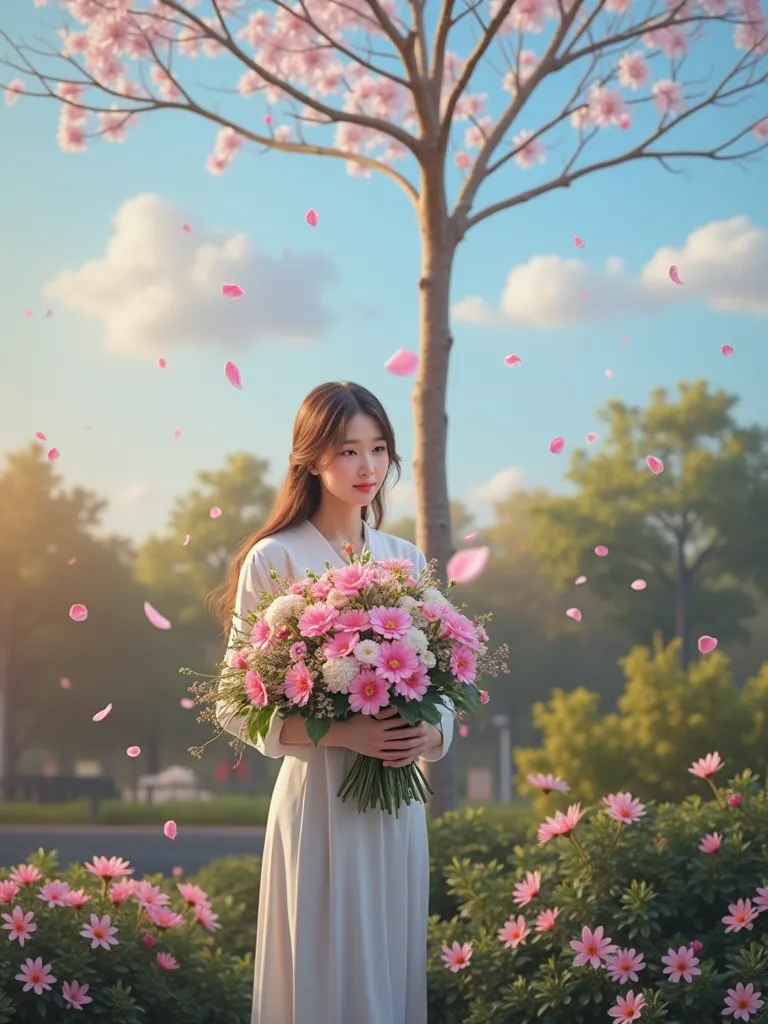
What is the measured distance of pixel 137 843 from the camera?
595 inches

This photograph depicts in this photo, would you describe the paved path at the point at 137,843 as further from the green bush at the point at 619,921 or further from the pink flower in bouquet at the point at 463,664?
the pink flower in bouquet at the point at 463,664

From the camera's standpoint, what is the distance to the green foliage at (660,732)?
39.1ft

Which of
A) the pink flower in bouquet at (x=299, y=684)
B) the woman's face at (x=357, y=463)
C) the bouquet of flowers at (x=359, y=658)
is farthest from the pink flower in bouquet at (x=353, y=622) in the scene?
the woman's face at (x=357, y=463)

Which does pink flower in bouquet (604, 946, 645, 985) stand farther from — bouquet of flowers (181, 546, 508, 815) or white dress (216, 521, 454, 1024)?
bouquet of flowers (181, 546, 508, 815)

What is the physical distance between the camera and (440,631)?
2.86 m

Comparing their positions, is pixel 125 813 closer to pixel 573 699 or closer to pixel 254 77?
pixel 573 699

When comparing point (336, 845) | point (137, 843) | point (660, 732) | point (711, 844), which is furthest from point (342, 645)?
point (137, 843)

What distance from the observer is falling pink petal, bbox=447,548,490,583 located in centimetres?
437

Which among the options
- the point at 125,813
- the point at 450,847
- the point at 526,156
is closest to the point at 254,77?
the point at 526,156

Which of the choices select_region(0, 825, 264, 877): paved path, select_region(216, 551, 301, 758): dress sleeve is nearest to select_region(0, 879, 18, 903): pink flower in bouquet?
select_region(216, 551, 301, 758): dress sleeve

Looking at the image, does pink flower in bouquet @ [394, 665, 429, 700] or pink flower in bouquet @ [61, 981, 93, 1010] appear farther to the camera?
pink flower in bouquet @ [61, 981, 93, 1010]

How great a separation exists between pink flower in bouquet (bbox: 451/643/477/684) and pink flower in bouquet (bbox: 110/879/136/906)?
2.12 m

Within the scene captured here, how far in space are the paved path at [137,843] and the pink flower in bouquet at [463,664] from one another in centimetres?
1011

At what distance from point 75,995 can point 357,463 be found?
202 cm
